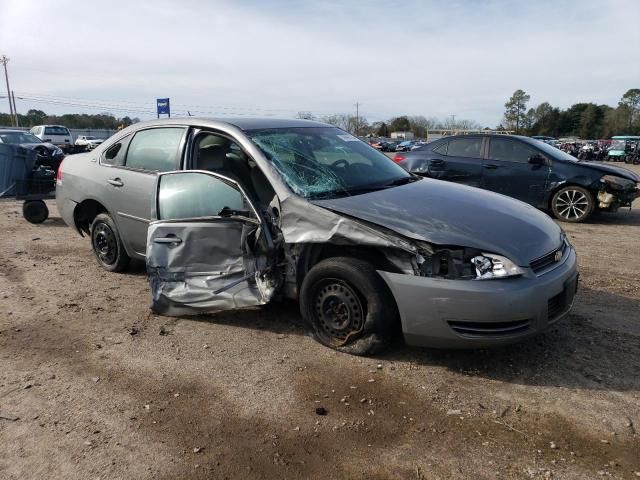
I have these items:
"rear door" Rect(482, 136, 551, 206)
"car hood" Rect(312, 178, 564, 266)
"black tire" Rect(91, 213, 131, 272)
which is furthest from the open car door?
"rear door" Rect(482, 136, 551, 206)

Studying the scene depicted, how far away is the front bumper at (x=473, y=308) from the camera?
3199 millimetres

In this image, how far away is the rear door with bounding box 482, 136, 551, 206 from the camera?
9234mm

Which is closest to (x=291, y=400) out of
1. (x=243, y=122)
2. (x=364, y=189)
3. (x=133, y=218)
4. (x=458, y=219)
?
(x=458, y=219)

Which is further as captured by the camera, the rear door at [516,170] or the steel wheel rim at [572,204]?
the rear door at [516,170]

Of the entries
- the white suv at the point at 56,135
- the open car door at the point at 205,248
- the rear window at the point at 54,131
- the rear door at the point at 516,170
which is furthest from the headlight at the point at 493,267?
the rear window at the point at 54,131

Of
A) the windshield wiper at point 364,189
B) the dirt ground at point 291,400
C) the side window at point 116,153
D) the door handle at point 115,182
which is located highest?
the side window at point 116,153

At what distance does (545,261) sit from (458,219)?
632mm

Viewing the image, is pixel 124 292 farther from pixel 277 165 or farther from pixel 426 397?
pixel 426 397

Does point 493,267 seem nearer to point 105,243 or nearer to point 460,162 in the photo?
point 105,243

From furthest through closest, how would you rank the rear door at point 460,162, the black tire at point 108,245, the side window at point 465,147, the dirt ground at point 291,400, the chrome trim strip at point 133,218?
the side window at point 465,147, the rear door at point 460,162, the black tire at point 108,245, the chrome trim strip at point 133,218, the dirt ground at point 291,400

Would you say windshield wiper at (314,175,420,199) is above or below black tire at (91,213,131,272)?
above

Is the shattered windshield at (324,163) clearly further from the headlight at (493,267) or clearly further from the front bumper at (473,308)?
the headlight at (493,267)

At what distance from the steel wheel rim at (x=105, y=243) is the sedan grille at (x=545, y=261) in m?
4.16

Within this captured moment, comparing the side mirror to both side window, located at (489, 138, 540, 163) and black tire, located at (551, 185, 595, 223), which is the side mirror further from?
black tire, located at (551, 185, 595, 223)
